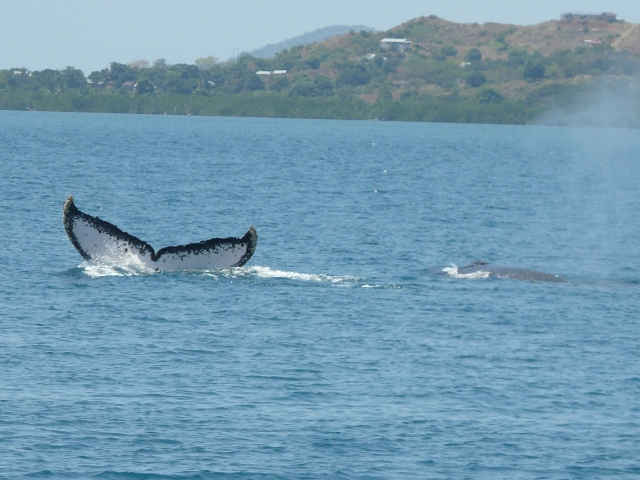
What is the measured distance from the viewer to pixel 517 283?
35.7 metres

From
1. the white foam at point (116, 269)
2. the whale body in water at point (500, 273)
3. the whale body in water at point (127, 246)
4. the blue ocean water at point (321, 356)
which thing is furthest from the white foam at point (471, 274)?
the whale body in water at point (127, 246)

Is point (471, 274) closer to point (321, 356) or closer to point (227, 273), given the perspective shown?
point (227, 273)

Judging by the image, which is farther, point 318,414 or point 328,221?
point 328,221

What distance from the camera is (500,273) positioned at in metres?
36.8

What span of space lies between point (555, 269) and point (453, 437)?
73.2 ft

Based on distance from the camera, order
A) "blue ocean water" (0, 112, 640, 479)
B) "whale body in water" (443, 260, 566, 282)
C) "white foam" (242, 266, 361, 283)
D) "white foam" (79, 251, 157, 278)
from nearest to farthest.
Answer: "blue ocean water" (0, 112, 640, 479), "white foam" (79, 251, 157, 278), "white foam" (242, 266, 361, 283), "whale body in water" (443, 260, 566, 282)

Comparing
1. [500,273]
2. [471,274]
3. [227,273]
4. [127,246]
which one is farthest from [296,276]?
[127,246]

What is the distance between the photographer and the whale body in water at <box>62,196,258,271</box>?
2675cm

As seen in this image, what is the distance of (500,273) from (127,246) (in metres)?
13.6

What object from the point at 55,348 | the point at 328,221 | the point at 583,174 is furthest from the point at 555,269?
the point at 583,174

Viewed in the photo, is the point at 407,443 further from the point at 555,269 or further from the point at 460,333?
the point at 555,269

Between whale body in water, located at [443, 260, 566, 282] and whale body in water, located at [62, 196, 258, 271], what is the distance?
10384 millimetres

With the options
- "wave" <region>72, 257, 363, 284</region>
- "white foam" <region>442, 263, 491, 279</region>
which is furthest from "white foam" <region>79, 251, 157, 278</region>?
"white foam" <region>442, 263, 491, 279</region>

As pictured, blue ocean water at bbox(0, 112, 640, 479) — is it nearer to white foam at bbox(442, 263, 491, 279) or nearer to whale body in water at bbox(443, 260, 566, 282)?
white foam at bbox(442, 263, 491, 279)
